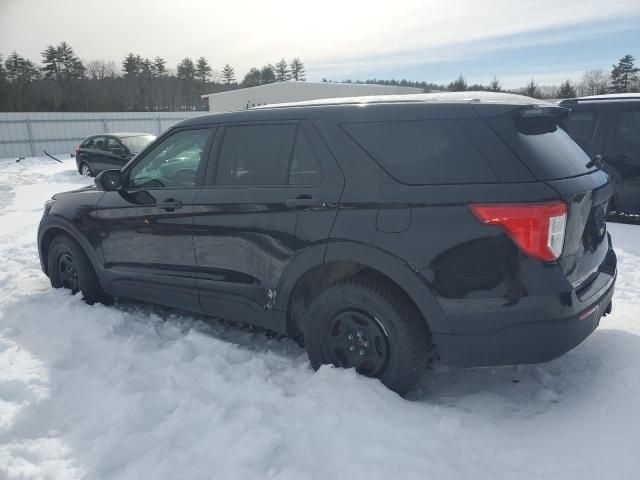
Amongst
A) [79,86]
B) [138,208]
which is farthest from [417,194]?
[79,86]

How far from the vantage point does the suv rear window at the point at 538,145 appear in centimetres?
253

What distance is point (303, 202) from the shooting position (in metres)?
3.03

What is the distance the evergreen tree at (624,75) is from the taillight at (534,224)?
4482 centimetres

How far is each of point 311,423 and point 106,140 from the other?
15.8 meters

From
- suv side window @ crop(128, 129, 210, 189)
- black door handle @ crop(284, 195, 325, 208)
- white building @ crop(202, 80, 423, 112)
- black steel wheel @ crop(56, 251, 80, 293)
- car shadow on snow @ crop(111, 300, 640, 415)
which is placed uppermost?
white building @ crop(202, 80, 423, 112)

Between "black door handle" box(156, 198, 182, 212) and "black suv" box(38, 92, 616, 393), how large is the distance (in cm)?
2

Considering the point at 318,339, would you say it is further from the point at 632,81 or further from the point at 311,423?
the point at 632,81

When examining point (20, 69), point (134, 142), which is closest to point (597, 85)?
point (134, 142)

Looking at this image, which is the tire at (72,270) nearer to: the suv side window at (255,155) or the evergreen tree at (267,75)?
the suv side window at (255,155)

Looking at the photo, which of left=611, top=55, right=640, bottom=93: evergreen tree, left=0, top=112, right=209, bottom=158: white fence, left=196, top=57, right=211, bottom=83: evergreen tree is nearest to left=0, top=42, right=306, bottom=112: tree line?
left=196, top=57, right=211, bottom=83: evergreen tree

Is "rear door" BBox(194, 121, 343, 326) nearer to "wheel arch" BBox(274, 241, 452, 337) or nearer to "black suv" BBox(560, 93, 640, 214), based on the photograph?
"wheel arch" BBox(274, 241, 452, 337)

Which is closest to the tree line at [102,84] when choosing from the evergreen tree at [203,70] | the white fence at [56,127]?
the evergreen tree at [203,70]

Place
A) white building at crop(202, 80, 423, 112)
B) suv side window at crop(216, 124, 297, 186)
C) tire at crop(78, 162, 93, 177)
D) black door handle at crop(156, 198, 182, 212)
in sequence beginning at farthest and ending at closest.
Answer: white building at crop(202, 80, 423, 112) < tire at crop(78, 162, 93, 177) < black door handle at crop(156, 198, 182, 212) < suv side window at crop(216, 124, 297, 186)

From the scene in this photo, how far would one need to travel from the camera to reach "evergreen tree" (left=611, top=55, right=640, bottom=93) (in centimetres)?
4022
